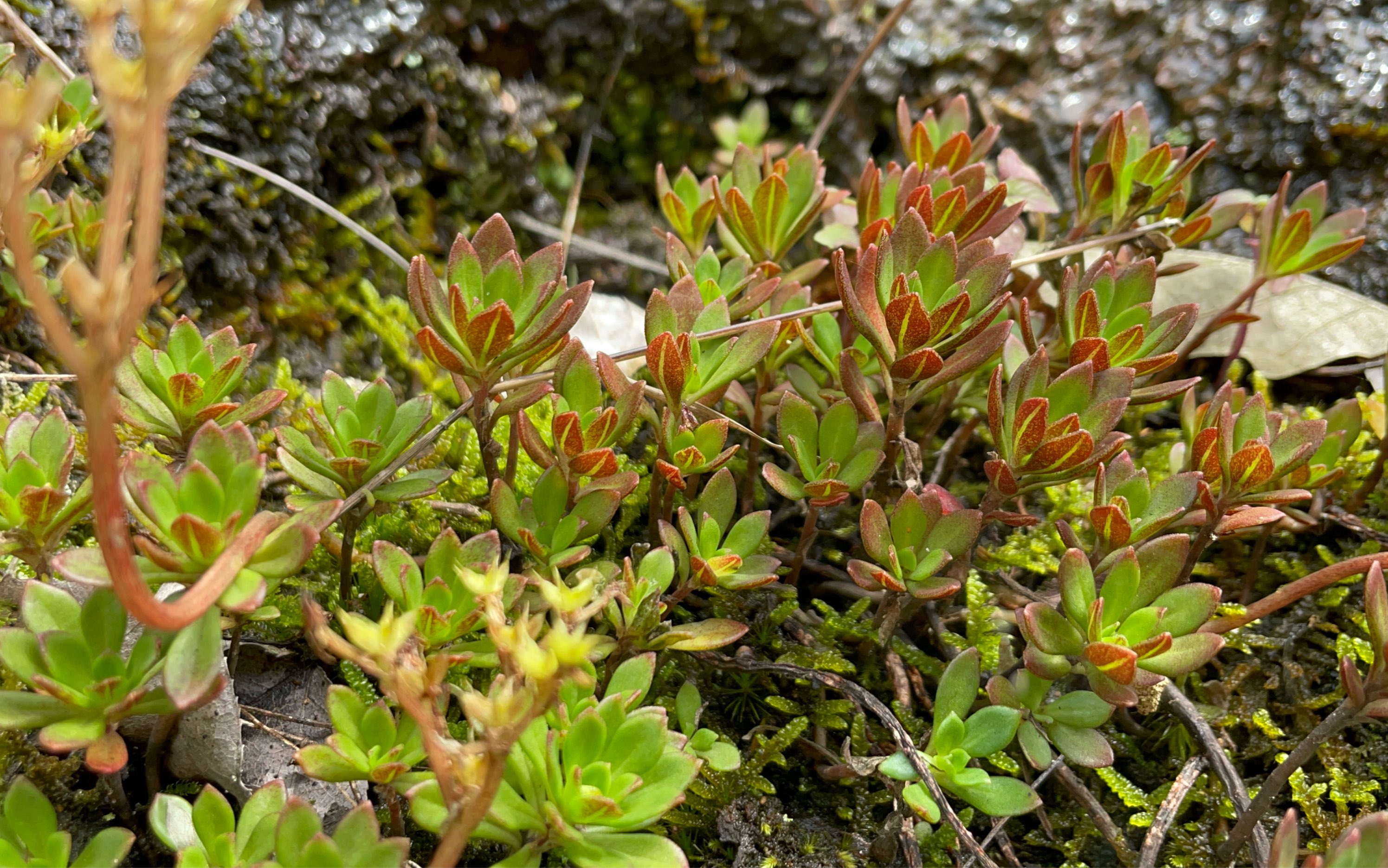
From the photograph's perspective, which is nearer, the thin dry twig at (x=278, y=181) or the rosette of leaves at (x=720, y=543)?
the rosette of leaves at (x=720, y=543)

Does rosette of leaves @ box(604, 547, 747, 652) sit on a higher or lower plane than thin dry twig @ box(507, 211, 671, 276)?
lower

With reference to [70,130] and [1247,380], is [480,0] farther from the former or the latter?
[1247,380]

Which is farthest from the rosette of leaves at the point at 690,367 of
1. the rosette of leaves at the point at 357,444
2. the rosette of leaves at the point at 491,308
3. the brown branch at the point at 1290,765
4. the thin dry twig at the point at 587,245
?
the thin dry twig at the point at 587,245

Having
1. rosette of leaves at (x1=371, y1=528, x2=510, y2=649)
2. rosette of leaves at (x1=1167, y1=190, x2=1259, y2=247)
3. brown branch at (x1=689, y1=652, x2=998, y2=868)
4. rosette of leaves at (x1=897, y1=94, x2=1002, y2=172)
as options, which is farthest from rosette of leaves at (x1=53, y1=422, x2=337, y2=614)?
rosette of leaves at (x1=1167, y1=190, x2=1259, y2=247)

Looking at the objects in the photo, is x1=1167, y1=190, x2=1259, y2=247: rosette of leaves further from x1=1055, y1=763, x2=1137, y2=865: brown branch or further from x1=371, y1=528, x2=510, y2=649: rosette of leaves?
x1=371, y1=528, x2=510, y2=649: rosette of leaves

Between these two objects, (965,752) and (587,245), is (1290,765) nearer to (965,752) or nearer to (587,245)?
(965,752)

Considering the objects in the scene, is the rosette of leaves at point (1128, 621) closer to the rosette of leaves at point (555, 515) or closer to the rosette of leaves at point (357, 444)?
the rosette of leaves at point (555, 515)
